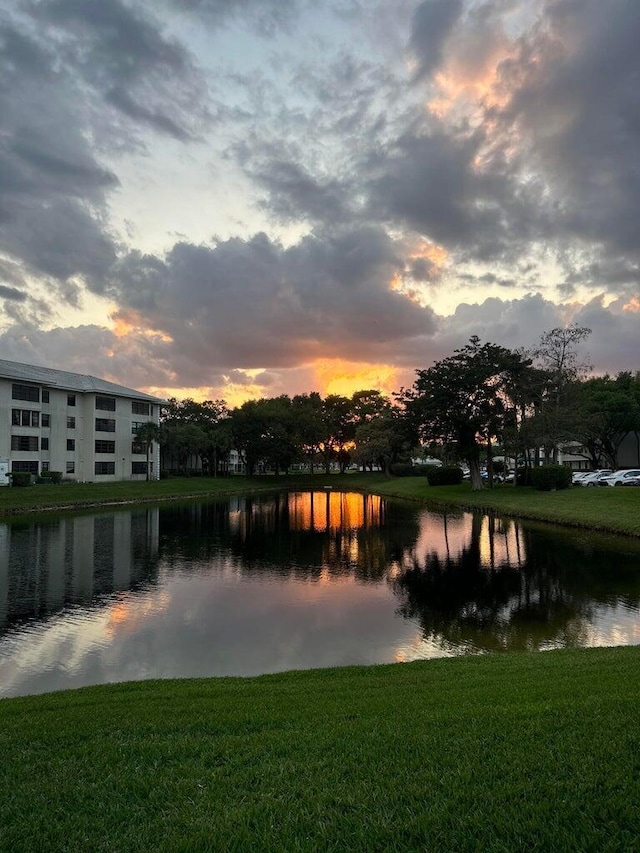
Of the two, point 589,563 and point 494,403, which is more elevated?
point 494,403

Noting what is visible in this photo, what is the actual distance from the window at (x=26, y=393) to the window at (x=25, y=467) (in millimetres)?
6681

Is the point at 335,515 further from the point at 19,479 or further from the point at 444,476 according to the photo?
the point at 19,479

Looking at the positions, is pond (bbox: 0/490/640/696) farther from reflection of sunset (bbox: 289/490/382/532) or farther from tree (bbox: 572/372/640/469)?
tree (bbox: 572/372/640/469)

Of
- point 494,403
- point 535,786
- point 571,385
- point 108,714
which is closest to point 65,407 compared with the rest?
point 494,403

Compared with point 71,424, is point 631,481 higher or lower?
lower

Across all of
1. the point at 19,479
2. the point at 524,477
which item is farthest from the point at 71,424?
the point at 524,477

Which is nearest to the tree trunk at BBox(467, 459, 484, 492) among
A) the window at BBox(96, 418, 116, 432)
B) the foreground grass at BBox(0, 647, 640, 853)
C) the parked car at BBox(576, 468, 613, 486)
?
the parked car at BBox(576, 468, 613, 486)

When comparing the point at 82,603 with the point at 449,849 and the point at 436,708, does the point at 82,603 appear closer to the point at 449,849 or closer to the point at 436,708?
the point at 436,708

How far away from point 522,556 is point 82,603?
17167 millimetres

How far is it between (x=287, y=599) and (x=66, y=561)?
10848mm

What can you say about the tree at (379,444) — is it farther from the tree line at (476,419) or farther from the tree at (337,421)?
the tree at (337,421)

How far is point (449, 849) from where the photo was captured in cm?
371

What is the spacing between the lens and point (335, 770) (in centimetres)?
488

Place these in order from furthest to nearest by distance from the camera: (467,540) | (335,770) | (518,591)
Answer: (467,540)
(518,591)
(335,770)
